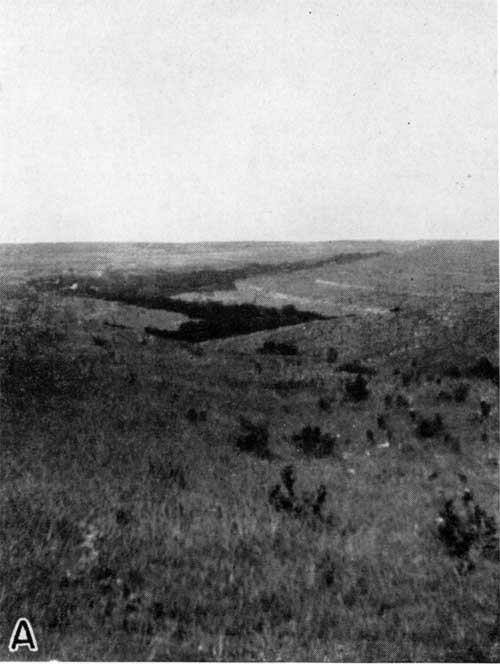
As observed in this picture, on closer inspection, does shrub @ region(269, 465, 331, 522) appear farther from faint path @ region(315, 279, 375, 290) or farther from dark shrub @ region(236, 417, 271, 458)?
faint path @ region(315, 279, 375, 290)

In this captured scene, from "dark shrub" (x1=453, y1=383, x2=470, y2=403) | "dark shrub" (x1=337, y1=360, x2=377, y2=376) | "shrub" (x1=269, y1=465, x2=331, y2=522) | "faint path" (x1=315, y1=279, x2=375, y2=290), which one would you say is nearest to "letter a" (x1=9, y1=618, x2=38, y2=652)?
"shrub" (x1=269, y1=465, x2=331, y2=522)

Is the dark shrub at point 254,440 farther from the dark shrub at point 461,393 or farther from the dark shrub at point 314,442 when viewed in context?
the dark shrub at point 461,393

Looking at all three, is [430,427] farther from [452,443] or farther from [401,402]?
[401,402]

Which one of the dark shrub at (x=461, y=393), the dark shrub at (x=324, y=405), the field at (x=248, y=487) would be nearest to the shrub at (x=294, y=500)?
the field at (x=248, y=487)

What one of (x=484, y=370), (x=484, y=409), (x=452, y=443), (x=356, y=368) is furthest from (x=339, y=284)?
(x=452, y=443)

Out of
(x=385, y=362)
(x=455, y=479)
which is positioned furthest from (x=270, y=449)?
(x=385, y=362)
